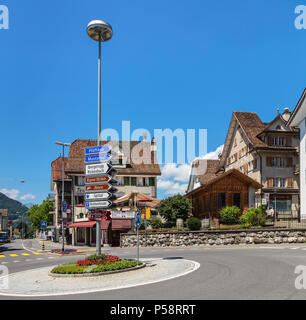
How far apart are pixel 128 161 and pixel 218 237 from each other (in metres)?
26.9

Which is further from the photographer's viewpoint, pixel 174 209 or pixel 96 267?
pixel 174 209

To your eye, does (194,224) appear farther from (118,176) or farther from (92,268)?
(118,176)

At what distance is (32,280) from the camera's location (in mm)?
15102

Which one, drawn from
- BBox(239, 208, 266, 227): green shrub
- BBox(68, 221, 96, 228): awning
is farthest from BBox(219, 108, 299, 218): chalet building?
BBox(68, 221, 96, 228): awning

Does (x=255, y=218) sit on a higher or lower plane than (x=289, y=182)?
lower

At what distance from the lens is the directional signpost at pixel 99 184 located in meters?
17.2

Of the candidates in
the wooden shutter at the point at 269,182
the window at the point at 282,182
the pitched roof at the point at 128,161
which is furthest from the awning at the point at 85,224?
the window at the point at 282,182

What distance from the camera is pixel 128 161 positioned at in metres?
57.2

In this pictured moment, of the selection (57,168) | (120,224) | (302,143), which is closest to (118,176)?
(120,224)

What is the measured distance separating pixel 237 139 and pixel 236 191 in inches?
492

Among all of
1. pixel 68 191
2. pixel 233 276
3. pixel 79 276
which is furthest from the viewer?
pixel 68 191

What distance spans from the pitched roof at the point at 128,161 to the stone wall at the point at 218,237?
16638mm
